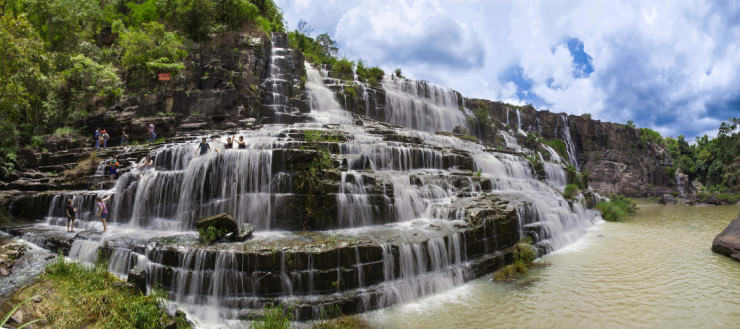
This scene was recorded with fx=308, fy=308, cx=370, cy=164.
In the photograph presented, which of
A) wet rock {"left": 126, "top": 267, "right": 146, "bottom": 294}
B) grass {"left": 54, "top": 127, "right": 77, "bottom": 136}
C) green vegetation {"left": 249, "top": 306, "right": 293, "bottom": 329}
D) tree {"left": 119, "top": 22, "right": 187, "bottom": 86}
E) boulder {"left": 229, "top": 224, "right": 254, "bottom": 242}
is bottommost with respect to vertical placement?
green vegetation {"left": 249, "top": 306, "right": 293, "bottom": 329}

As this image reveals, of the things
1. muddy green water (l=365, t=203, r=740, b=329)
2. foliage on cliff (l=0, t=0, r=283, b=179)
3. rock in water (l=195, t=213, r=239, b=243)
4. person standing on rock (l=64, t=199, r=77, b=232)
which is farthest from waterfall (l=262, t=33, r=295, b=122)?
muddy green water (l=365, t=203, r=740, b=329)

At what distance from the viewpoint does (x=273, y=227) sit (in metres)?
8.34

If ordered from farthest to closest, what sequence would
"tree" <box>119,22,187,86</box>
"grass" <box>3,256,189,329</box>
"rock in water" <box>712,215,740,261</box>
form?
1. "tree" <box>119,22,187,86</box>
2. "rock in water" <box>712,215,740,261</box>
3. "grass" <box>3,256,189,329</box>

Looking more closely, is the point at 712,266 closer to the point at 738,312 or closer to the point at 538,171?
the point at 738,312

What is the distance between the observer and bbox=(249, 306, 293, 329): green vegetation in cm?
493

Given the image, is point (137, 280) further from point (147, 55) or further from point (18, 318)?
point (147, 55)

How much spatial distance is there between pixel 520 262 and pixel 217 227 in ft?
25.8

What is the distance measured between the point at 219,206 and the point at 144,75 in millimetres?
15743

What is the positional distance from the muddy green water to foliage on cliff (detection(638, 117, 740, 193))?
110ft

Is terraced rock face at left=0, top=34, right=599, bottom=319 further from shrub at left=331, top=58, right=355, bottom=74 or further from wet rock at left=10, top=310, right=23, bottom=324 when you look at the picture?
shrub at left=331, top=58, right=355, bottom=74

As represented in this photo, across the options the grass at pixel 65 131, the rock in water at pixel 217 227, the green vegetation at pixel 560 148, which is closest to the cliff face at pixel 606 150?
the green vegetation at pixel 560 148

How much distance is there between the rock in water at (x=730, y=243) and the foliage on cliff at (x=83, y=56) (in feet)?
81.4

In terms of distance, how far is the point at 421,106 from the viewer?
25672 mm

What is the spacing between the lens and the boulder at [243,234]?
7.15 meters
